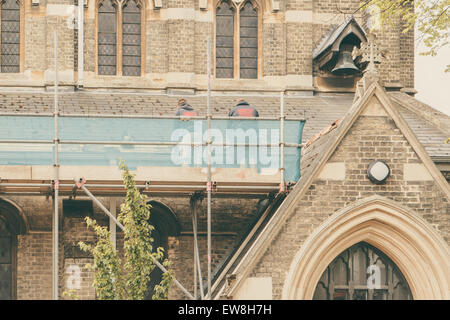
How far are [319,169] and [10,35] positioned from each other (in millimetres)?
8606

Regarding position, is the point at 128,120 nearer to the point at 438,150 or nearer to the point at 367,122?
the point at 367,122

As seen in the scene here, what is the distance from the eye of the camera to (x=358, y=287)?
59.5 feet

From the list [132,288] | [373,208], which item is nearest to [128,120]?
[132,288]

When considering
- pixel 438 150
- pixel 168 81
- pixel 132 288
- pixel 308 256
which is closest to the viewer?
pixel 132 288

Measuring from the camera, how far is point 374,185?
17.7 m

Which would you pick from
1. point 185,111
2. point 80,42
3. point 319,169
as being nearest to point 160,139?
point 185,111

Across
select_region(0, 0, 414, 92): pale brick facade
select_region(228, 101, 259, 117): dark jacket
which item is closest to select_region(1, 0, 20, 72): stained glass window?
select_region(0, 0, 414, 92): pale brick facade

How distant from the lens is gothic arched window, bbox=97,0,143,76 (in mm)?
22922

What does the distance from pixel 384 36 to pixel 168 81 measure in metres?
4.99

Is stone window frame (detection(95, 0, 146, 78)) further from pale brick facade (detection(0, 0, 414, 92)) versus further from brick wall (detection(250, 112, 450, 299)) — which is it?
brick wall (detection(250, 112, 450, 299))

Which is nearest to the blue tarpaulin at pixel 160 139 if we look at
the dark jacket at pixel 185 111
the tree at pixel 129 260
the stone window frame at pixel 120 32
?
the dark jacket at pixel 185 111

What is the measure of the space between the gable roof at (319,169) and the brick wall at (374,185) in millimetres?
99

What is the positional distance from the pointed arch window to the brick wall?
6030 millimetres

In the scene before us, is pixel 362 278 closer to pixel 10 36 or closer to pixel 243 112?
pixel 243 112
